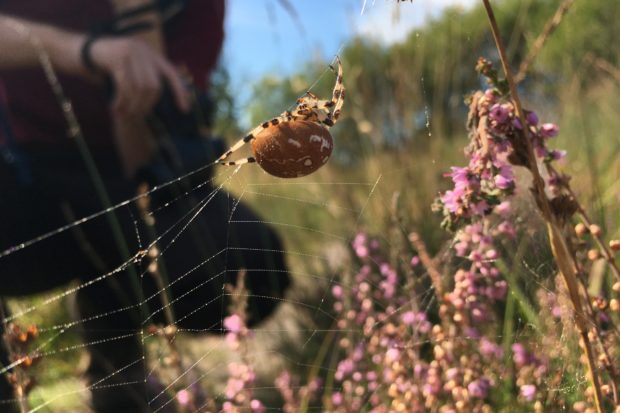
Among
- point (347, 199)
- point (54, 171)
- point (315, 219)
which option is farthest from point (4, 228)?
point (315, 219)

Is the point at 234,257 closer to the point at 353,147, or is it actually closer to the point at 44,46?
the point at 44,46

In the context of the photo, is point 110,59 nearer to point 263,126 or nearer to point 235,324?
point 235,324

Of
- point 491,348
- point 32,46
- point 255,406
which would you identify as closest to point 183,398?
point 255,406

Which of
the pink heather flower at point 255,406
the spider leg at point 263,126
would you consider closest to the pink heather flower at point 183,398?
the pink heather flower at point 255,406

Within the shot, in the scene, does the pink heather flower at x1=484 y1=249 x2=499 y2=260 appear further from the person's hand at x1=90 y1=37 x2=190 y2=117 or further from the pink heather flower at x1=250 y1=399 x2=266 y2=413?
the person's hand at x1=90 y1=37 x2=190 y2=117

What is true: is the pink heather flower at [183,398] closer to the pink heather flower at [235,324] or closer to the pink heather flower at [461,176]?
the pink heather flower at [235,324]
